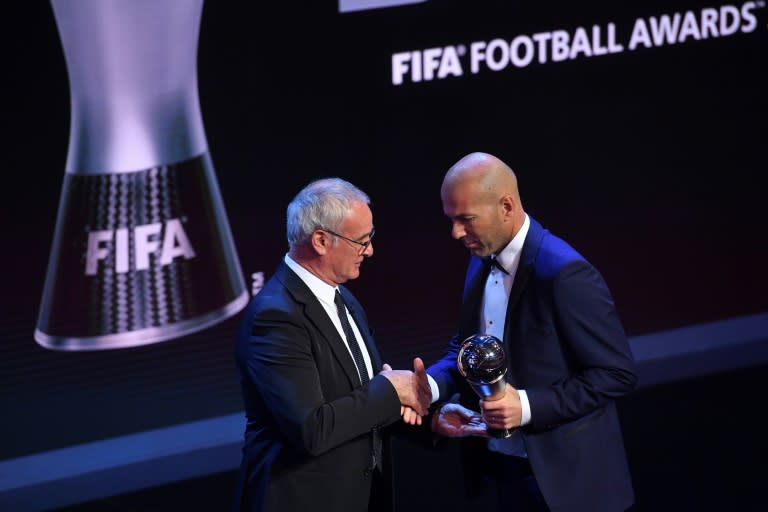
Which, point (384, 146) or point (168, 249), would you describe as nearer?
point (168, 249)

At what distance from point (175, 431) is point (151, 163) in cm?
131

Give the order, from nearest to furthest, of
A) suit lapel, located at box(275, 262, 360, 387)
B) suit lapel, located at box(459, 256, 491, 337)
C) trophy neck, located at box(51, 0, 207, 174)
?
suit lapel, located at box(275, 262, 360, 387), suit lapel, located at box(459, 256, 491, 337), trophy neck, located at box(51, 0, 207, 174)

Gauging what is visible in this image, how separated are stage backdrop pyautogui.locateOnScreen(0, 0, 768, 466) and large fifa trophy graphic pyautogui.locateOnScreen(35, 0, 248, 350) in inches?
1.9

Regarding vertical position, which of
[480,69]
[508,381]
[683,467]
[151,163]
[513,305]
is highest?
[480,69]

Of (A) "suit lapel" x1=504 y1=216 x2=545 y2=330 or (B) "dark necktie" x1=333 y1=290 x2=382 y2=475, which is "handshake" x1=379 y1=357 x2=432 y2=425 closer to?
(B) "dark necktie" x1=333 y1=290 x2=382 y2=475

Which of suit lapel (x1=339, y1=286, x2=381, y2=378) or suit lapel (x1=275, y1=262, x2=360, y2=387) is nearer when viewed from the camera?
suit lapel (x1=275, y1=262, x2=360, y2=387)

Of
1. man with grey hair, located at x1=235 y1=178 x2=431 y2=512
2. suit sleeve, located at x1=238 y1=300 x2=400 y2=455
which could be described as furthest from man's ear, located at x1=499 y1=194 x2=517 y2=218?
suit sleeve, located at x1=238 y1=300 x2=400 y2=455

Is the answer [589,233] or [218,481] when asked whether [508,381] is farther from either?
[589,233]

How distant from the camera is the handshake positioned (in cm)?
304

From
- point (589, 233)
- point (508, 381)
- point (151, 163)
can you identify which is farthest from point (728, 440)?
point (151, 163)

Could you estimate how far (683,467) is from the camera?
5.11 metres

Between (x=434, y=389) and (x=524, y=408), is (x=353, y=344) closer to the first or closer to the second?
(x=434, y=389)

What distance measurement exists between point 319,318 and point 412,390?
13.5 inches

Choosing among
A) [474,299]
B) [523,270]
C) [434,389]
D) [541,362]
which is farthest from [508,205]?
[434,389]
